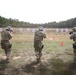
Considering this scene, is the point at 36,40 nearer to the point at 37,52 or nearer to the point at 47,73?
the point at 37,52

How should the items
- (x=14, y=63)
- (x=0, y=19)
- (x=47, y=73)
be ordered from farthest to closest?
1. (x=0, y=19)
2. (x=14, y=63)
3. (x=47, y=73)

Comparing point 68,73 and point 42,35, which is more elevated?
point 42,35

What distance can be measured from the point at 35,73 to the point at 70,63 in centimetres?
285

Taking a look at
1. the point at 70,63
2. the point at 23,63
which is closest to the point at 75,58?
the point at 70,63

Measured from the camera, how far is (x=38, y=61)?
12555mm

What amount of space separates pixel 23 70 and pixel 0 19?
66.1 metres

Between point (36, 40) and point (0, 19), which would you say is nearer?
point (36, 40)

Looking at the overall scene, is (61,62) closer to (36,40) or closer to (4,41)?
(36,40)

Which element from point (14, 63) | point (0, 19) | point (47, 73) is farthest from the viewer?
point (0, 19)

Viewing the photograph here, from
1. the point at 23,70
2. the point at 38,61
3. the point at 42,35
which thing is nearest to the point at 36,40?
the point at 42,35

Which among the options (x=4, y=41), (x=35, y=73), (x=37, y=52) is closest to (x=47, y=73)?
(x=35, y=73)

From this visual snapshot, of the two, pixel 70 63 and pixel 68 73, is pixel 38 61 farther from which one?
pixel 68 73

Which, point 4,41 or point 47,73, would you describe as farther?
point 4,41

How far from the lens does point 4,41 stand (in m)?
12.3
